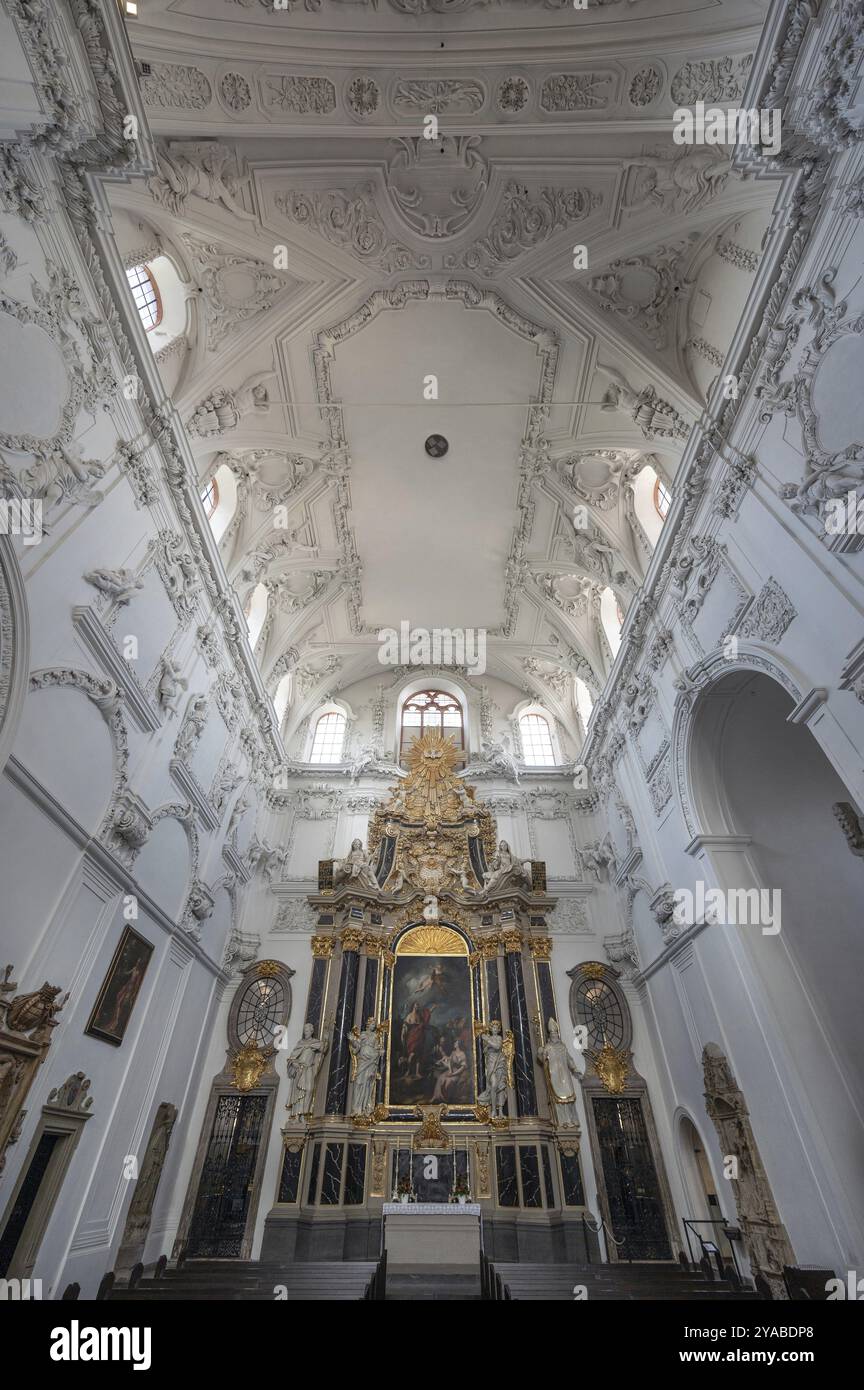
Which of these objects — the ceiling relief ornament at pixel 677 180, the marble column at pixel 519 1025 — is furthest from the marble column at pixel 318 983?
the ceiling relief ornament at pixel 677 180

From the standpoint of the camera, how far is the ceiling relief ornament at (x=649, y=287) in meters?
11.2

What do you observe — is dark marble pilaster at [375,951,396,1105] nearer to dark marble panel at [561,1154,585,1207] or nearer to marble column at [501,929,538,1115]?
marble column at [501,929,538,1115]

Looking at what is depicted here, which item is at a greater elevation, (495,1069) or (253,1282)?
(495,1069)

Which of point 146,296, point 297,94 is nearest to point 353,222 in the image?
point 297,94

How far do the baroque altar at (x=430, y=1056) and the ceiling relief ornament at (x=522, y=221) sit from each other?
13.3 meters

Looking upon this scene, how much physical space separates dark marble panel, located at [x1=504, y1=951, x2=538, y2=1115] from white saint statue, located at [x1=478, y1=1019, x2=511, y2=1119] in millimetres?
283

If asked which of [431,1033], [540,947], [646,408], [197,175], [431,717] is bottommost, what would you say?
[431,1033]

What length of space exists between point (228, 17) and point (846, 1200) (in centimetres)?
1770

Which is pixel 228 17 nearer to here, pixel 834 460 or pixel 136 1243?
pixel 834 460

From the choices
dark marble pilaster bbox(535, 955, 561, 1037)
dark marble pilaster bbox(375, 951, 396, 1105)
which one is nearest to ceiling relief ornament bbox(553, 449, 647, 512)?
dark marble pilaster bbox(535, 955, 561, 1037)

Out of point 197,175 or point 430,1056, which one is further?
point 430,1056

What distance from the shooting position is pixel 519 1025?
46.9ft

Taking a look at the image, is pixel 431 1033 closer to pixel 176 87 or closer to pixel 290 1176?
pixel 290 1176

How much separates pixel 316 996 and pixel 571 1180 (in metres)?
6.54
